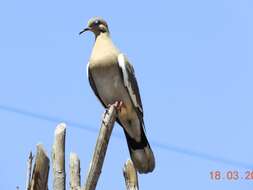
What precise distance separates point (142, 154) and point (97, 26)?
4.77 ft

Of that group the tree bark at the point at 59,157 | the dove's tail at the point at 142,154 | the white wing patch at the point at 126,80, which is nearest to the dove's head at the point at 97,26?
the white wing patch at the point at 126,80

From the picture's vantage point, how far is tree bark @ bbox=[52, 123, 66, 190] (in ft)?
11.5

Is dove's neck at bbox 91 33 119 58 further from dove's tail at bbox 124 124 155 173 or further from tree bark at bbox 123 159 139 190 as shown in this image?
tree bark at bbox 123 159 139 190

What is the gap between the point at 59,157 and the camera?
355 cm

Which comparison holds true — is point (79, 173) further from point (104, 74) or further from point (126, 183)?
point (104, 74)

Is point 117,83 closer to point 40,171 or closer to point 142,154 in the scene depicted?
point 142,154

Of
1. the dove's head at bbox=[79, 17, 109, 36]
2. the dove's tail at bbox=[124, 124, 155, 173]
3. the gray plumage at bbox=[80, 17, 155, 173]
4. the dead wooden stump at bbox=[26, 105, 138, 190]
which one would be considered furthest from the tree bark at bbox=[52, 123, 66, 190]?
the dove's head at bbox=[79, 17, 109, 36]

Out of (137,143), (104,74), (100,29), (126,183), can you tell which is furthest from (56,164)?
(100,29)

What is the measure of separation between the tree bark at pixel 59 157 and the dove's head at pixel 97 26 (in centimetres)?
226

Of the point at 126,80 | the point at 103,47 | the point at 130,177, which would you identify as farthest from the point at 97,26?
the point at 130,177

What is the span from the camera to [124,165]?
13.6ft

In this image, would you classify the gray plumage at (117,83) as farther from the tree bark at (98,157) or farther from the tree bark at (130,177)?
the tree bark at (98,157)

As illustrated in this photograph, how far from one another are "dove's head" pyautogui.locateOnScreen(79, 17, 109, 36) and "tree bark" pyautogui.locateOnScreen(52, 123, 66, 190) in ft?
7.43

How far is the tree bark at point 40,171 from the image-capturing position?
3.34 m
